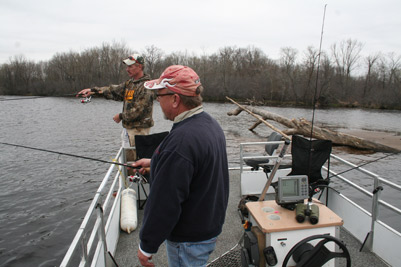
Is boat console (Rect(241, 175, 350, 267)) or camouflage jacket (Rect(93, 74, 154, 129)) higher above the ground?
camouflage jacket (Rect(93, 74, 154, 129))

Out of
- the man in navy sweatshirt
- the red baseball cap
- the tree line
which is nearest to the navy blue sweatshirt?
the man in navy sweatshirt

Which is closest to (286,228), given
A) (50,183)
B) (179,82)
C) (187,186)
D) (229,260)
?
(229,260)

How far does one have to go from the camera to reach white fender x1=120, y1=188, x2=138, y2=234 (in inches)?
158

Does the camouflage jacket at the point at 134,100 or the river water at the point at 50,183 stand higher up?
the camouflage jacket at the point at 134,100

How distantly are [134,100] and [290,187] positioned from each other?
2903 millimetres

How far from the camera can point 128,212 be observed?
4.13 meters

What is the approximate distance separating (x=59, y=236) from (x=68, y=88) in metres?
56.5

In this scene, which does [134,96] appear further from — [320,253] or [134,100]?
[320,253]

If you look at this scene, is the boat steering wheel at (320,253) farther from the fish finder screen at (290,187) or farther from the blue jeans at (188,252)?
the blue jeans at (188,252)

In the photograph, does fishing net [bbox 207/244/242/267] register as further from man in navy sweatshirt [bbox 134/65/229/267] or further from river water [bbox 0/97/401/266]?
river water [bbox 0/97/401/266]

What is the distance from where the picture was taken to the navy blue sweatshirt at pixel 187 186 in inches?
59.8

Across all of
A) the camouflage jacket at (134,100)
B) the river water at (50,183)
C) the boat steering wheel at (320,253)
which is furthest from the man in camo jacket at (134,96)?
the boat steering wheel at (320,253)

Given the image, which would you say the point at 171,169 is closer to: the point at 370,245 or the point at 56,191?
the point at 370,245

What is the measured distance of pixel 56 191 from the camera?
8.83 m
